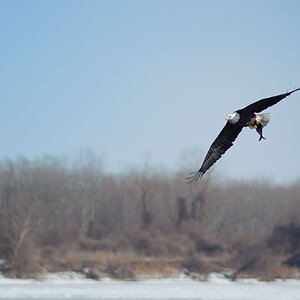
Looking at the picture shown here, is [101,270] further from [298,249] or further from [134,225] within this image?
[134,225]

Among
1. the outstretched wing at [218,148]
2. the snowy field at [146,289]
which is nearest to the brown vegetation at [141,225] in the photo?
the snowy field at [146,289]

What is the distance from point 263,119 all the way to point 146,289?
20693 millimetres

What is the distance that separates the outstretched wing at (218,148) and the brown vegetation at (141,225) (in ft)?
82.2

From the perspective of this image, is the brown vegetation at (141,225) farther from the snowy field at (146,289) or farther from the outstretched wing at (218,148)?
the outstretched wing at (218,148)

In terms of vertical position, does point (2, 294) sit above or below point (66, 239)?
below

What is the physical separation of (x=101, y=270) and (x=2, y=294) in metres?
8.87

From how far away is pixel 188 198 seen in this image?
48938 millimetres

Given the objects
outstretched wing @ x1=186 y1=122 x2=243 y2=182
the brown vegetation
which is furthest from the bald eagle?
the brown vegetation

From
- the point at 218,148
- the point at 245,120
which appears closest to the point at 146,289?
the point at 218,148

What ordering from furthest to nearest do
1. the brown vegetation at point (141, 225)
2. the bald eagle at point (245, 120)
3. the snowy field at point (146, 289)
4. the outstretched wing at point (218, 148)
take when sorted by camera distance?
the brown vegetation at point (141, 225), the snowy field at point (146, 289), the outstretched wing at point (218, 148), the bald eagle at point (245, 120)

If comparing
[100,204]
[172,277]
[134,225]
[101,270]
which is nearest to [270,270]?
[172,277]

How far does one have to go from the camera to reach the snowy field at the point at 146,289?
22.1 meters

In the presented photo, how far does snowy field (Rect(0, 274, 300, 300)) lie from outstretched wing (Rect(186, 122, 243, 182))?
17.4 m

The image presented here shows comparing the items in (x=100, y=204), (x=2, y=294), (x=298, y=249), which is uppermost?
(x=100, y=204)
